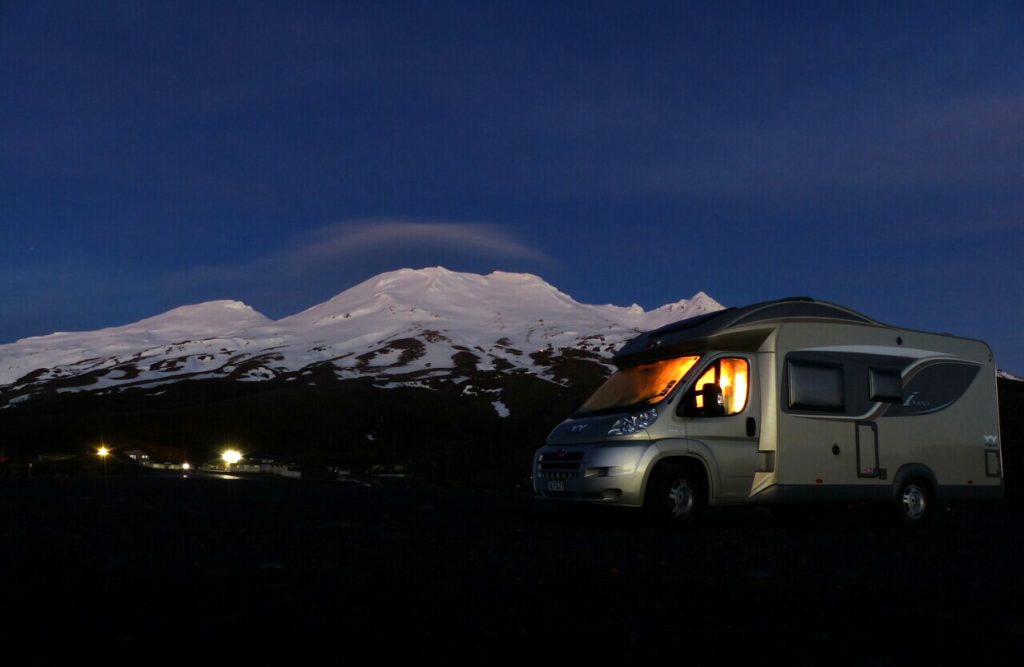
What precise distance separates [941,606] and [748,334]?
242 inches

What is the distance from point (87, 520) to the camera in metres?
10.9

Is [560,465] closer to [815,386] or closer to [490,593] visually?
[815,386]

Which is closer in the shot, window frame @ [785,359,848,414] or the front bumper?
the front bumper

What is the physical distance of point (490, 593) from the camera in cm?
591

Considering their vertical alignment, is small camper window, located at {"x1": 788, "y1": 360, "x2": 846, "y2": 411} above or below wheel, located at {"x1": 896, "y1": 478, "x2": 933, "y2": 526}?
above

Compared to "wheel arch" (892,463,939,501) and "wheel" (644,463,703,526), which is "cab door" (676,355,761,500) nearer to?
"wheel" (644,463,703,526)

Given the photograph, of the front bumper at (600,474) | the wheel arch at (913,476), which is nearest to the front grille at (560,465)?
the front bumper at (600,474)

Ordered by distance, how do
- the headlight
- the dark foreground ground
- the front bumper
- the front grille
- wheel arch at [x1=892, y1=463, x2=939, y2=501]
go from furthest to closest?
1. wheel arch at [x1=892, y1=463, x2=939, y2=501]
2. the front grille
3. the headlight
4. the front bumper
5. the dark foreground ground

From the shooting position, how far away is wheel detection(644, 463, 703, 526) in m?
10.6

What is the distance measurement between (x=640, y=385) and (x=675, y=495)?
1769 mm

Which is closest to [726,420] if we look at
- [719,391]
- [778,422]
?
[719,391]

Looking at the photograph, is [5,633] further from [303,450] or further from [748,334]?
[303,450]

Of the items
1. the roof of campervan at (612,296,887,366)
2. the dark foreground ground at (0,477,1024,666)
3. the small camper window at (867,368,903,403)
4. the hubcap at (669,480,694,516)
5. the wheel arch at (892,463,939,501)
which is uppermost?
the roof of campervan at (612,296,887,366)

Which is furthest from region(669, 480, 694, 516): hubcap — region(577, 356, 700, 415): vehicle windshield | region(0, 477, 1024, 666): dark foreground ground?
region(577, 356, 700, 415): vehicle windshield
